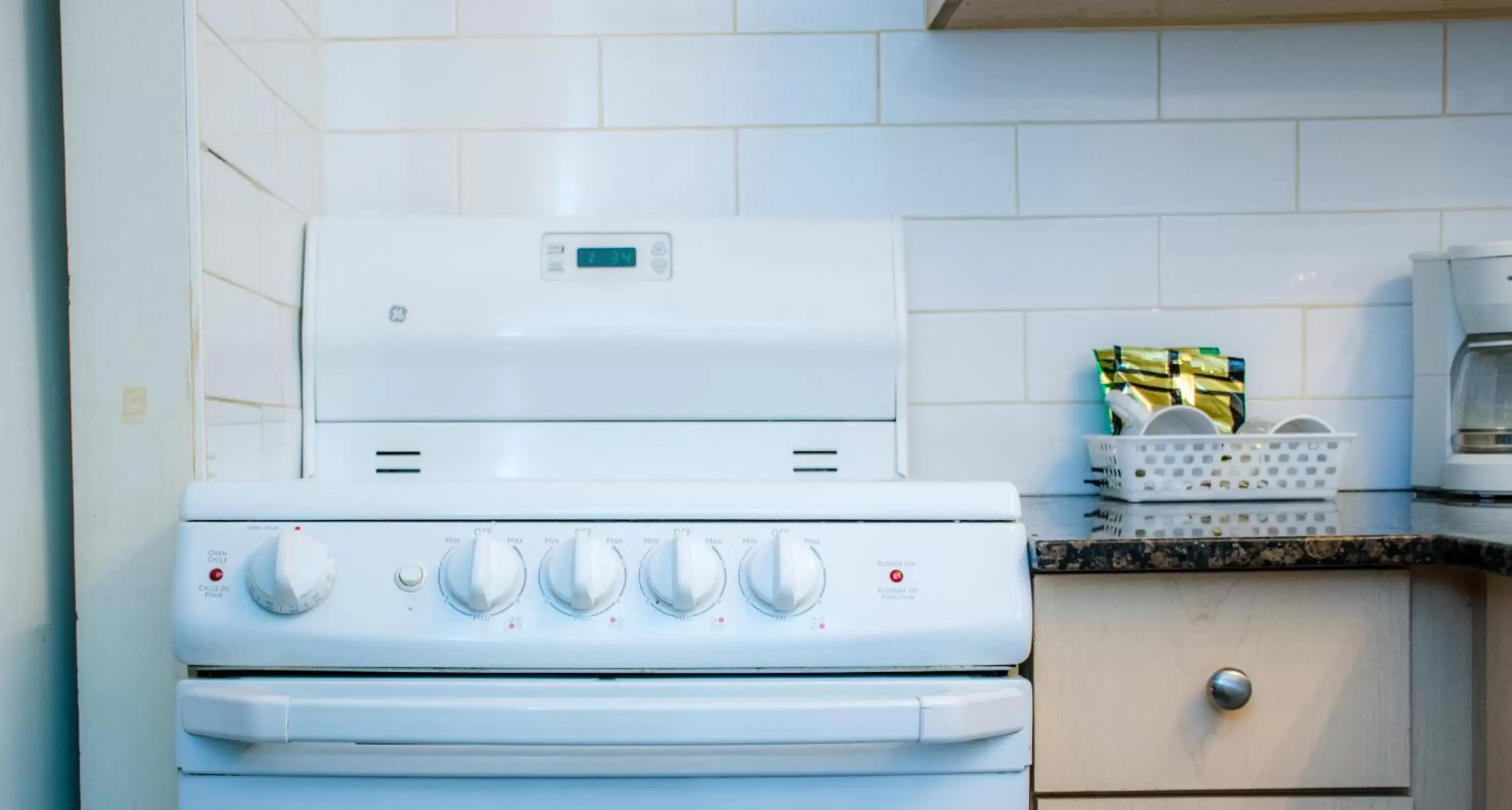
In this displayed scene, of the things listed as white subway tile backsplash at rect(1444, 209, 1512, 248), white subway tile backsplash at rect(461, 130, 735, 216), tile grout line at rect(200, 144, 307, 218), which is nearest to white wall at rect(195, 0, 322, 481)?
tile grout line at rect(200, 144, 307, 218)

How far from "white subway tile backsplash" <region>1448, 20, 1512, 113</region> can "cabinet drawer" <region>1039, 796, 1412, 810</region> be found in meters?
0.96

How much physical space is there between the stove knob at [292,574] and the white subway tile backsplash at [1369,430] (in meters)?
1.12

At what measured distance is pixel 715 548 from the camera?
2.91 ft

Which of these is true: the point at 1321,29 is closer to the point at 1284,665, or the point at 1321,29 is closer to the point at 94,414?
the point at 1284,665

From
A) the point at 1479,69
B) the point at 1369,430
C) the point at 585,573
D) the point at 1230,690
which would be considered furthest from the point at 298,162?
the point at 1479,69

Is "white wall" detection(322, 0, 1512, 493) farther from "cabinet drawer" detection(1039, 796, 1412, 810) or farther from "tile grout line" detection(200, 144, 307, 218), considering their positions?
"cabinet drawer" detection(1039, 796, 1412, 810)

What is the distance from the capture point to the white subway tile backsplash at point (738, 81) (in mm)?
1452

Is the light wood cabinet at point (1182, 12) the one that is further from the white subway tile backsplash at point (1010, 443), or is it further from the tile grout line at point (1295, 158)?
the white subway tile backsplash at point (1010, 443)

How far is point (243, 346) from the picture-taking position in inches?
44.8

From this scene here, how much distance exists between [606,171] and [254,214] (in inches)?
17.0

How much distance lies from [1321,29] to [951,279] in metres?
0.57

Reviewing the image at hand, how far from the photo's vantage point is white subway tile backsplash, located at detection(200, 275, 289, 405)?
1045 millimetres

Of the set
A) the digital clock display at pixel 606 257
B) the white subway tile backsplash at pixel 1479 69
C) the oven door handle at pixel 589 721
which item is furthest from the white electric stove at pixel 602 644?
the white subway tile backsplash at pixel 1479 69

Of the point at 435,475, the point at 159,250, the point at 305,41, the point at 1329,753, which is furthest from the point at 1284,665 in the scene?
the point at 305,41
